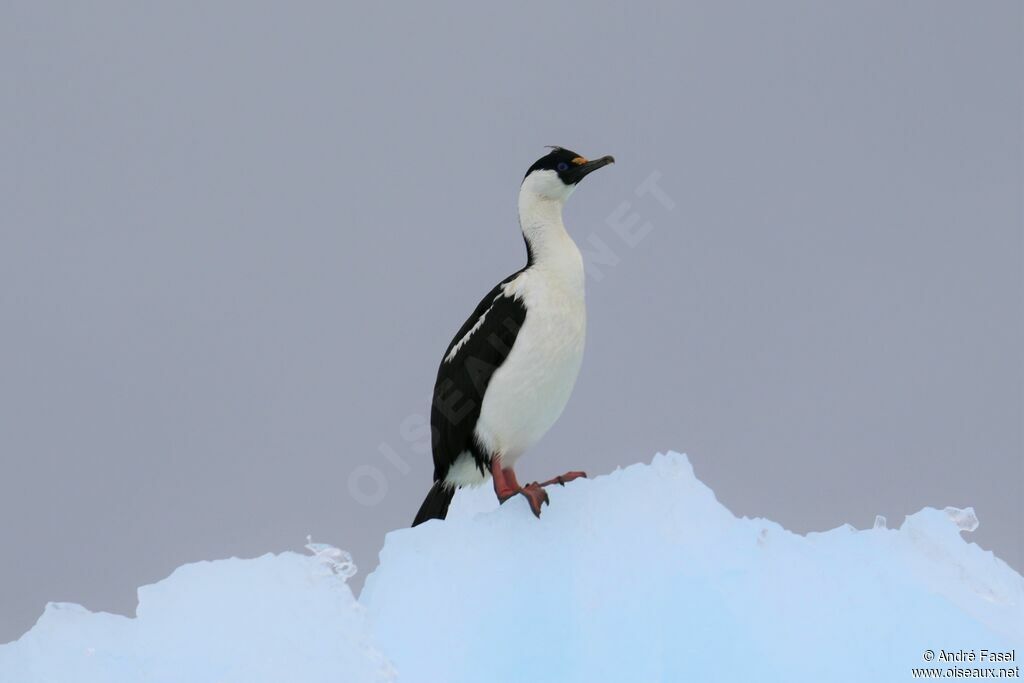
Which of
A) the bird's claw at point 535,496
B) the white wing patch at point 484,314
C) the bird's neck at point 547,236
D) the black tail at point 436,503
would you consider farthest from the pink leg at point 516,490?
Result: the bird's neck at point 547,236

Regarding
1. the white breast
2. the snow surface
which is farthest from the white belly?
the snow surface

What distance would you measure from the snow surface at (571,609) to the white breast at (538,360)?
0.33 metres

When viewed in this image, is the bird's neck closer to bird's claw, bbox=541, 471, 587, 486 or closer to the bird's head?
the bird's head

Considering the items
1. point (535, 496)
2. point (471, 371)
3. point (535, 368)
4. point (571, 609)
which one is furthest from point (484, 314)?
point (571, 609)

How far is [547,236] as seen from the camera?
5.16 meters

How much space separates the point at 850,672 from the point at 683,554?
740mm

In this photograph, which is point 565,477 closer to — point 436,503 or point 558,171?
point 436,503

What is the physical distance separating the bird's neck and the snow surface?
89 centimetres

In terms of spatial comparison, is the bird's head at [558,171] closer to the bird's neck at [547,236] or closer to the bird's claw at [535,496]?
the bird's neck at [547,236]

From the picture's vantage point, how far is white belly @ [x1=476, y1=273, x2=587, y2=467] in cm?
495

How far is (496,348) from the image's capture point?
5.02 metres

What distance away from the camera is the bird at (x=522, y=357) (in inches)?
196

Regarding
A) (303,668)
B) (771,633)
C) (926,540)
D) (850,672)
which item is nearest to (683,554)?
(771,633)

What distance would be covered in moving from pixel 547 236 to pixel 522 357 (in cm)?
56
